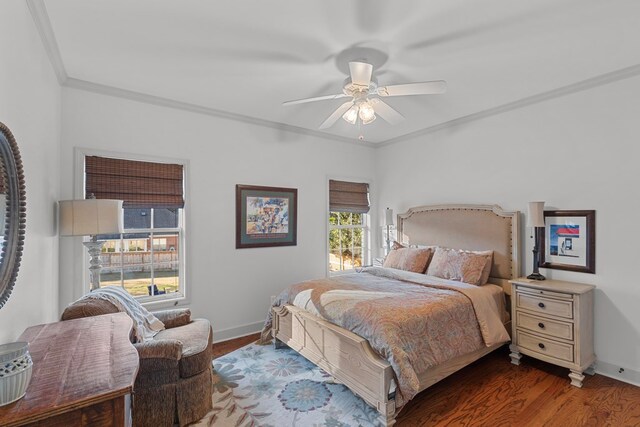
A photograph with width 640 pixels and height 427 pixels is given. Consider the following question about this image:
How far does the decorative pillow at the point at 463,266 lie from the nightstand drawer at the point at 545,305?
15.4 inches

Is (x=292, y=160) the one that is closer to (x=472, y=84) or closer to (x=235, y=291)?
(x=235, y=291)

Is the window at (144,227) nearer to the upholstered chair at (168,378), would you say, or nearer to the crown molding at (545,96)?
the upholstered chair at (168,378)

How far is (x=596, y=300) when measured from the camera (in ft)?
9.70

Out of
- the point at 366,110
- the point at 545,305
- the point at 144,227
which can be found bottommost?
the point at 545,305

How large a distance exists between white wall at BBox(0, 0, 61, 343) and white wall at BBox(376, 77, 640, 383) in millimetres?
4192

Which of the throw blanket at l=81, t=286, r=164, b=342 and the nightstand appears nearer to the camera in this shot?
the throw blanket at l=81, t=286, r=164, b=342

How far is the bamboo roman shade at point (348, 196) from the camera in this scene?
4848mm

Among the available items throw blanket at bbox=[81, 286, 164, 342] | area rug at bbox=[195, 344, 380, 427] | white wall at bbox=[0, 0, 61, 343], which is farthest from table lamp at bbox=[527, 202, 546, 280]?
white wall at bbox=[0, 0, 61, 343]

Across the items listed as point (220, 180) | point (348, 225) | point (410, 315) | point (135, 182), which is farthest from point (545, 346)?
point (135, 182)

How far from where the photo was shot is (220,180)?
3.77m

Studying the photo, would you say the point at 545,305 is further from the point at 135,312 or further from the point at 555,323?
the point at 135,312

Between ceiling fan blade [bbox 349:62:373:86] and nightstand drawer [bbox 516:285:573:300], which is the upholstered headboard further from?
ceiling fan blade [bbox 349:62:373:86]

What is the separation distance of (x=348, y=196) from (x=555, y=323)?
3022 millimetres

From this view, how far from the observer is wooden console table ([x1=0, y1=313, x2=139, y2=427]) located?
93cm
